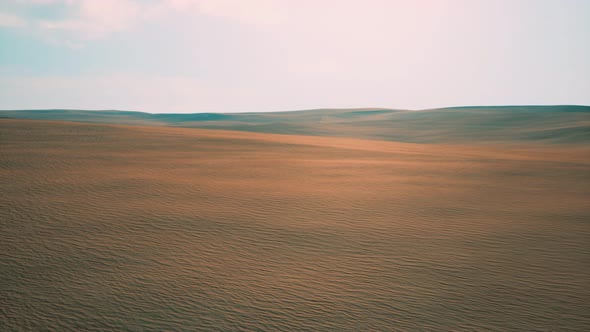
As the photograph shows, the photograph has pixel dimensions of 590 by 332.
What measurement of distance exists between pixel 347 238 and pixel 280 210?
78.9 inches

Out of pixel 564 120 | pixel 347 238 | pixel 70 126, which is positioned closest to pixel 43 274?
pixel 347 238

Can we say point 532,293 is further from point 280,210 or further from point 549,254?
point 280,210

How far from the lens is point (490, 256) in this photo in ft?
20.4

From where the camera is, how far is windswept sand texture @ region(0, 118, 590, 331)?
14.5ft

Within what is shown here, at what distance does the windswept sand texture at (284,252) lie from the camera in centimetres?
443

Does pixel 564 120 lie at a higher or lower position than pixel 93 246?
higher

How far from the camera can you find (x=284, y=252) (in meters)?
6.21

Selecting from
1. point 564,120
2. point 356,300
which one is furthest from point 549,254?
point 564,120

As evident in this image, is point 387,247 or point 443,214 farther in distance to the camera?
point 443,214

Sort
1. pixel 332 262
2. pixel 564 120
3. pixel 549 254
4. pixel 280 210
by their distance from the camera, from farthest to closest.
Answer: pixel 564 120 → pixel 280 210 → pixel 549 254 → pixel 332 262

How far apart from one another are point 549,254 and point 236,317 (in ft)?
16.1

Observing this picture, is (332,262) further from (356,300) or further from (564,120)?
(564,120)

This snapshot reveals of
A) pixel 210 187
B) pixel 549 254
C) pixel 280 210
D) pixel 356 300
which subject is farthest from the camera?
pixel 210 187

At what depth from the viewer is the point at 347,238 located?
22.8 ft
